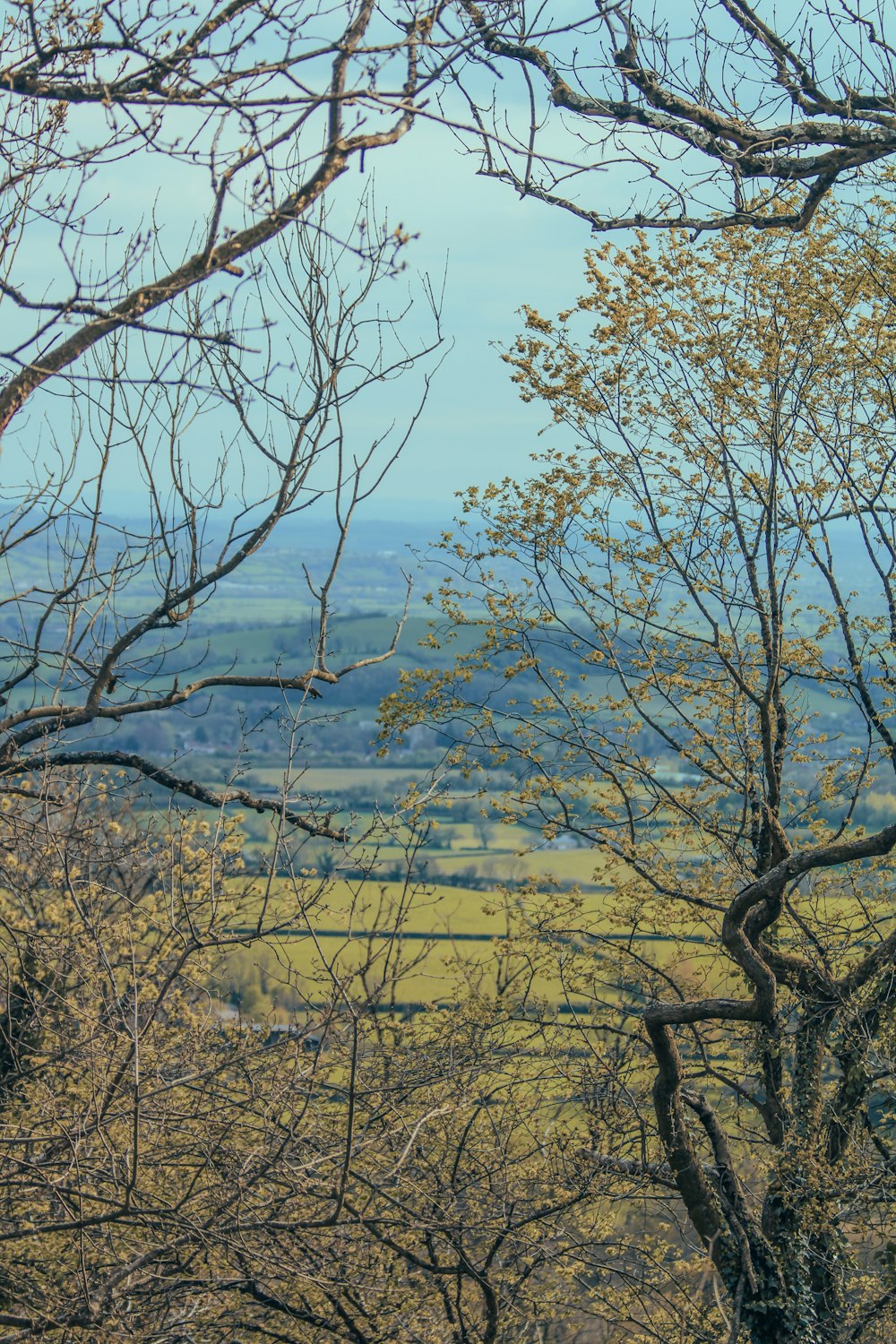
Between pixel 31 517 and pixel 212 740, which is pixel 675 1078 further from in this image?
pixel 212 740

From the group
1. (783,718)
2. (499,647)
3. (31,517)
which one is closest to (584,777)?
(499,647)

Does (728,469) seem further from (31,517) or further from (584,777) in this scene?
(31,517)

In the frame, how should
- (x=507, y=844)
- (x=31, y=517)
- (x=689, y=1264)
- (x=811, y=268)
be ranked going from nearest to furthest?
(x=31, y=517) → (x=811, y=268) → (x=689, y=1264) → (x=507, y=844)

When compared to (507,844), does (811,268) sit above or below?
above

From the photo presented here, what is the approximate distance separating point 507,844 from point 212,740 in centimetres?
3020

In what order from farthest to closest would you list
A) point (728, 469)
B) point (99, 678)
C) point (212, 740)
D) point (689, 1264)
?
1. point (212, 740)
2. point (689, 1264)
3. point (728, 469)
4. point (99, 678)

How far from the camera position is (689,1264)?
451 inches

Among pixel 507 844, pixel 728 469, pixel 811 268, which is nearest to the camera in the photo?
pixel 728 469

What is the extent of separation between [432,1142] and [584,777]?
3515 mm

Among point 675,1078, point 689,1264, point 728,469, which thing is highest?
point 728,469

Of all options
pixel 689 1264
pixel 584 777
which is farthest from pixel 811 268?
pixel 689 1264

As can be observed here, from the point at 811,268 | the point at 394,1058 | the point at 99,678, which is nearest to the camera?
the point at 99,678

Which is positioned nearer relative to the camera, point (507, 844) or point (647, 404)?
point (647, 404)

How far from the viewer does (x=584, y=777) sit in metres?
11.9
